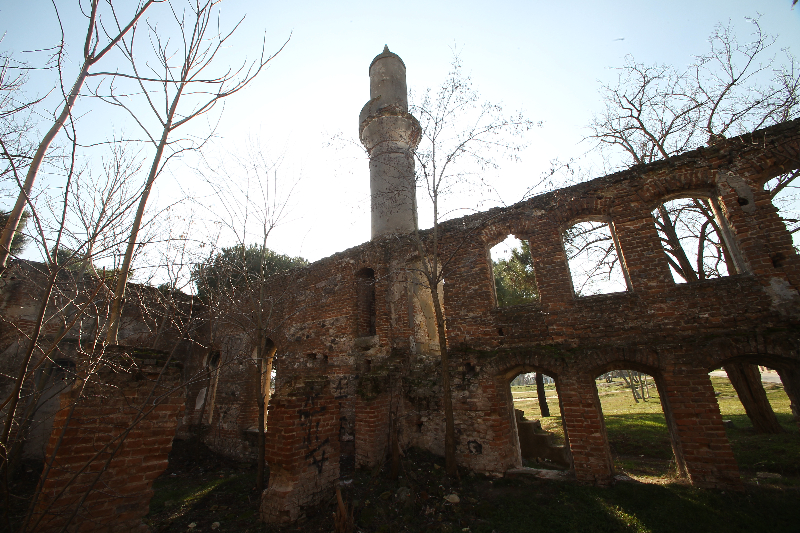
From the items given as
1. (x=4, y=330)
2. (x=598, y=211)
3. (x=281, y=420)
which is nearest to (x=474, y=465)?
(x=281, y=420)

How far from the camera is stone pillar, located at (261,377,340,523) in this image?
5241 mm

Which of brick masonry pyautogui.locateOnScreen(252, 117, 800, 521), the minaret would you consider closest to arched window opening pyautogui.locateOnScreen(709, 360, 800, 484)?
brick masonry pyautogui.locateOnScreen(252, 117, 800, 521)

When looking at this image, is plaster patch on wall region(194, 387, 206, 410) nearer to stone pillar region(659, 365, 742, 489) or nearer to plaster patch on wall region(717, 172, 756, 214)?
stone pillar region(659, 365, 742, 489)

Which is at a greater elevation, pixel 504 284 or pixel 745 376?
pixel 504 284

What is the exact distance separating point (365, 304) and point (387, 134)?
8.12 m

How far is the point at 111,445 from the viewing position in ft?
11.3

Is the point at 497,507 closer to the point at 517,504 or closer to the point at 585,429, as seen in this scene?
the point at 517,504

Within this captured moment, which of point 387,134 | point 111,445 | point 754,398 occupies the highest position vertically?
point 387,134

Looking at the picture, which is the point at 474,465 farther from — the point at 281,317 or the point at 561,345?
the point at 281,317

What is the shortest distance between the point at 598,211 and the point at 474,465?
5.93m

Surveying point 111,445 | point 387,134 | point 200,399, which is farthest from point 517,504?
point 387,134

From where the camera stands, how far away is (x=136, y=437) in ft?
11.9

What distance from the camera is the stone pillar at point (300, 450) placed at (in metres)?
5.24

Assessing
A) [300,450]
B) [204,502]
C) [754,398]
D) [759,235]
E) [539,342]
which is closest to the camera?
[300,450]
